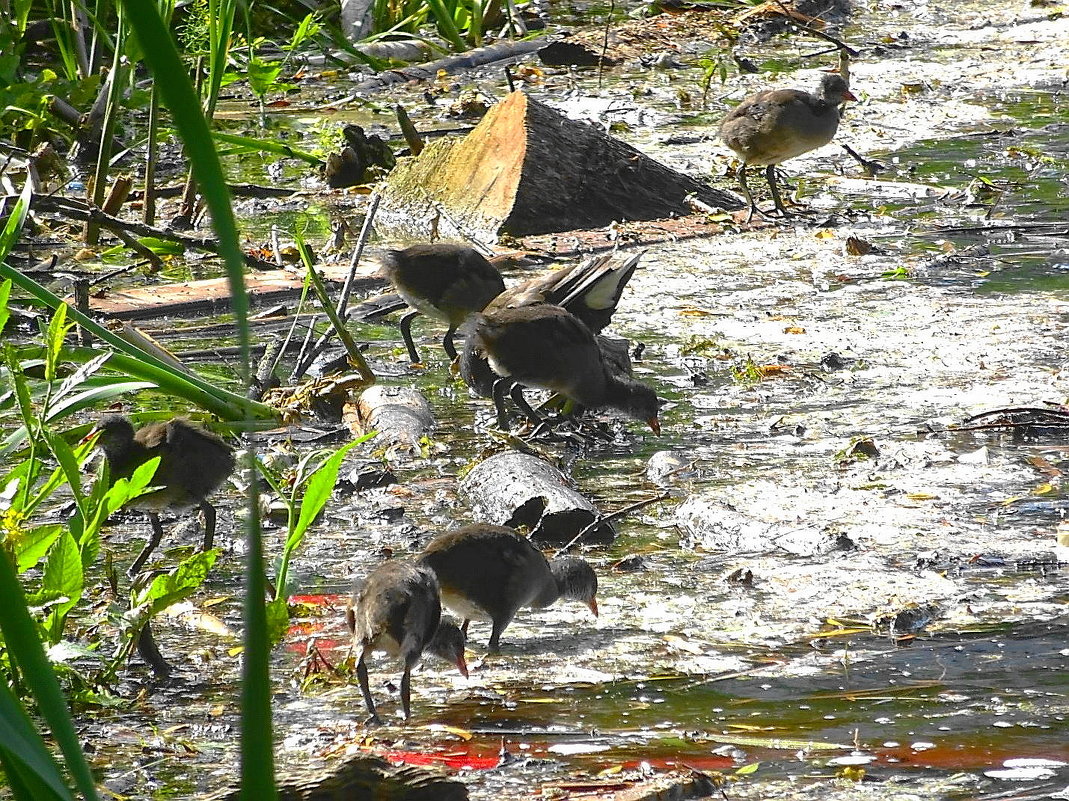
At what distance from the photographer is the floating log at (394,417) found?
5.25 metres

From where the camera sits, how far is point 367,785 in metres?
2.81

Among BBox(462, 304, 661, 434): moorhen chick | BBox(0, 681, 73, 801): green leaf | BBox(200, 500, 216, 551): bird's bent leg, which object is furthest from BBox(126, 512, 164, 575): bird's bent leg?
BBox(0, 681, 73, 801): green leaf

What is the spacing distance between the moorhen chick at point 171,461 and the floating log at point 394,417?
0.86m

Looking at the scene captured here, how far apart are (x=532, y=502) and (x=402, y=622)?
4.28ft

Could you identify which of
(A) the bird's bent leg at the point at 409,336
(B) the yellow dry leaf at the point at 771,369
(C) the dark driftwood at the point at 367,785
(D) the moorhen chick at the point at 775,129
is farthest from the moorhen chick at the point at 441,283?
(C) the dark driftwood at the point at 367,785

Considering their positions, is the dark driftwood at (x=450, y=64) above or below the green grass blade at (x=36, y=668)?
above

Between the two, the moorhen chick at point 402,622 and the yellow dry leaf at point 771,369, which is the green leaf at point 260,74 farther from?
the moorhen chick at point 402,622

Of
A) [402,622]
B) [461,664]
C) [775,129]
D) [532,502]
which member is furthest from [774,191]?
[402,622]

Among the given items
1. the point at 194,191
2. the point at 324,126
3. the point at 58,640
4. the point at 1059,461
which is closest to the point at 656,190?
the point at 194,191

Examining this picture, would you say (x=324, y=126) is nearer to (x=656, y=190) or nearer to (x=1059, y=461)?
(x=656, y=190)

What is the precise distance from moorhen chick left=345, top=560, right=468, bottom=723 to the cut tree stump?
477cm

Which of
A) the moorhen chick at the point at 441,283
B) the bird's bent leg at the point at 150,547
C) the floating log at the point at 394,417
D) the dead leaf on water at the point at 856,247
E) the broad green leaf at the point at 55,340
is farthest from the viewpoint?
the dead leaf on water at the point at 856,247

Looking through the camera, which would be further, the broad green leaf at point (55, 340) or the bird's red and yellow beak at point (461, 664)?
the bird's red and yellow beak at point (461, 664)

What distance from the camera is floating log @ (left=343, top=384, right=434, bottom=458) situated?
5246 mm
